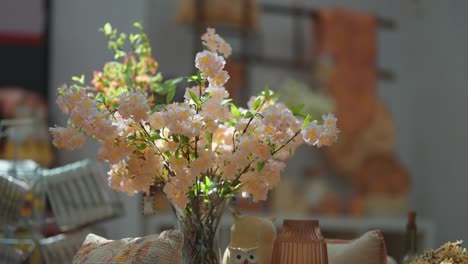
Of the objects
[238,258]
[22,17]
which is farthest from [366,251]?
[22,17]

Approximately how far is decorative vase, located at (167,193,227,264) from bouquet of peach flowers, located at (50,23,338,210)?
17 millimetres

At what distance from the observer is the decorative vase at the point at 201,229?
1.75 m

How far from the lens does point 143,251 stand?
1.63 meters

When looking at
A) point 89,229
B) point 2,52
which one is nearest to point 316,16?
point 2,52

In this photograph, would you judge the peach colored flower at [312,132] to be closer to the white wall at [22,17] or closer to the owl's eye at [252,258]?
the owl's eye at [252,258]

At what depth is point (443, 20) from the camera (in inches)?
207

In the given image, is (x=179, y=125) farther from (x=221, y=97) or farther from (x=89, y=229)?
(x=89, y=229)

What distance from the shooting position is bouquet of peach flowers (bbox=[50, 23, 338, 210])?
1647 millimetres

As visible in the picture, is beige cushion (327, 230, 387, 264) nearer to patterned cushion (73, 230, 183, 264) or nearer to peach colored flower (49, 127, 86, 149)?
patterned cushion (73, 230, 183, 264)

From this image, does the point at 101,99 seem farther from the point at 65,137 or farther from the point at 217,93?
the point at 217,93

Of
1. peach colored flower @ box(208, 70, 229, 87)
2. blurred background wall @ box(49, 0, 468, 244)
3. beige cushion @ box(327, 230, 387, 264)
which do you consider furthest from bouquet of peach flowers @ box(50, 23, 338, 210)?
blurred background wall @ box(49, 0, 468, 244)

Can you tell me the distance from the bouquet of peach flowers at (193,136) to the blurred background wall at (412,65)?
7.94 feet

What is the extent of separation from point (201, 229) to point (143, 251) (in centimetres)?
18

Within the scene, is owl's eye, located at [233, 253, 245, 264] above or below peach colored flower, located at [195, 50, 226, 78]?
below
